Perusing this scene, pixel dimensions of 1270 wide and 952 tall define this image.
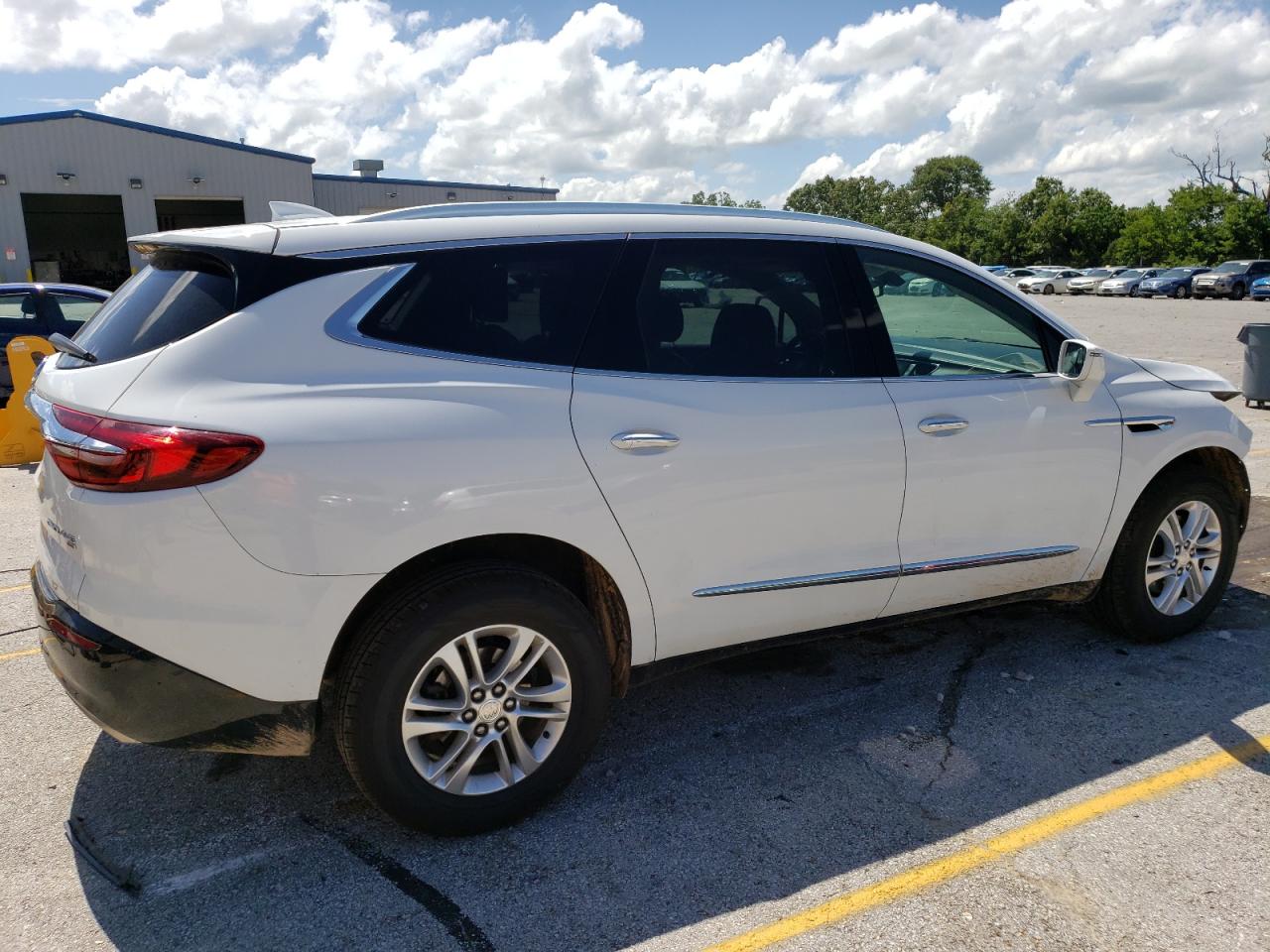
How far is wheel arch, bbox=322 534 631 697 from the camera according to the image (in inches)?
107

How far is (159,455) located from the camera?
2.45 m

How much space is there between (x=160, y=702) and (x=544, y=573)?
111 centimetres

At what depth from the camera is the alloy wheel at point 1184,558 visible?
4270mm

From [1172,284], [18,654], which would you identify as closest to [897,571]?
[18,654]

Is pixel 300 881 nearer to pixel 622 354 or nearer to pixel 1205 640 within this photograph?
pixel 622 354

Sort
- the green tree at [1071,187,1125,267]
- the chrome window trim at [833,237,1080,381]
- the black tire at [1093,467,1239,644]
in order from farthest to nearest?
the green tree at [1071,187,1125,267] → the black tire at [1093,467,1239,644] → the chrome window trim at [833,237,1080,381]

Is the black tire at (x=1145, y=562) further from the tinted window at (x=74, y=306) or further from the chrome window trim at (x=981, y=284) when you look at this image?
the tinted window at (x=74, y=306)

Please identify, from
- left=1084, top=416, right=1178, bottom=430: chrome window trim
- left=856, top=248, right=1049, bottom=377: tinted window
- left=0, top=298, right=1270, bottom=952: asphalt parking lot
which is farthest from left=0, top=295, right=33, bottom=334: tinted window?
left=1084, top=416, right=1178, bottom=430: chrome window trim

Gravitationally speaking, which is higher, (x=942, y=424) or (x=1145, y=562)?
(x=942, y=424)

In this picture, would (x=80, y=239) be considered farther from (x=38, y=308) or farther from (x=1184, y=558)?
(x=1184, y=558)

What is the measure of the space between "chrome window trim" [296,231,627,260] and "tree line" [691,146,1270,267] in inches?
1388

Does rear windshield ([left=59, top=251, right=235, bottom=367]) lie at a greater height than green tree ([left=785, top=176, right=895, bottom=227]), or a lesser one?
lesser

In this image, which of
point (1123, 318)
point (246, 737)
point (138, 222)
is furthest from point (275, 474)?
point (138, 222)

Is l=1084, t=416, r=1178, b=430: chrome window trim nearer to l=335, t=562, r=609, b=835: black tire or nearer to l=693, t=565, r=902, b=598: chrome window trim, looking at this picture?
l=693, t=565, r=902, b=598: chrome window trim
